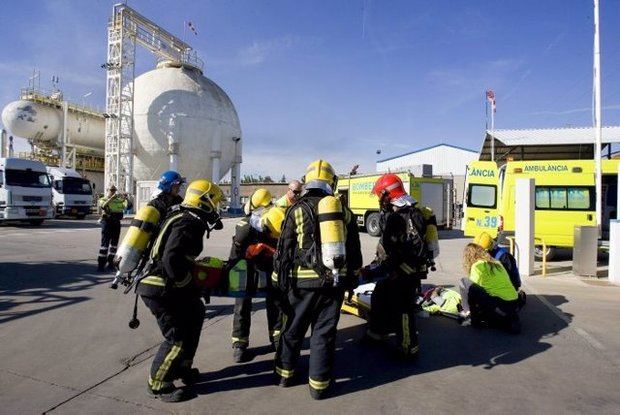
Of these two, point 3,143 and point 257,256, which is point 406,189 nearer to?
point 257,256

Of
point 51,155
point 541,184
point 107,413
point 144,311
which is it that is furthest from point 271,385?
point 51,155

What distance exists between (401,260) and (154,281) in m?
2.33

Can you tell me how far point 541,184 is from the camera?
10.4 metres

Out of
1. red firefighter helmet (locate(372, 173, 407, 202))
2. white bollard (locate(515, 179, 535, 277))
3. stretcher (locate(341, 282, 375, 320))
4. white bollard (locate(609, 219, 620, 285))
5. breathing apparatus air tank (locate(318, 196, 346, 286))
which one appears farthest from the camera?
white bollard (locate(515, 179, 535, 277))

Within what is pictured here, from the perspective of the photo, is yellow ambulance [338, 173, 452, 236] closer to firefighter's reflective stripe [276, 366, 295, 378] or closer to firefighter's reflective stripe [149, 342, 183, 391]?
firefighter's reflective stripe [276, 366, 295, 378]

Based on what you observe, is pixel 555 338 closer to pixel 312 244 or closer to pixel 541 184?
pixel 312 244

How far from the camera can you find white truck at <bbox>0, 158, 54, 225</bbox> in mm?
16719

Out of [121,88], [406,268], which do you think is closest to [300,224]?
[406,268]

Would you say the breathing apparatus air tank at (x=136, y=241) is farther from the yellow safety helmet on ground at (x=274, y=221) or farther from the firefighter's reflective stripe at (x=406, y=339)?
the firefighter's reflective stripe at (x=406, y=339)

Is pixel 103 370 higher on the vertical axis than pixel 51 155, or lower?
lower

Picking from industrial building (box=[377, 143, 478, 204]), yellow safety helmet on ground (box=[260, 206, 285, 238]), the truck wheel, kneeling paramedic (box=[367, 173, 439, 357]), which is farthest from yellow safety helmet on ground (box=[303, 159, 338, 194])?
industrial building (box=[377, 143, 478, 204])

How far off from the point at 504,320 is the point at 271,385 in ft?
9.86

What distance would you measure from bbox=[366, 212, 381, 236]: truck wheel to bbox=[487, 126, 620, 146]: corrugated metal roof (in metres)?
7.34

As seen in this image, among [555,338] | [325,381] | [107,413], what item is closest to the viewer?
[107,413]
